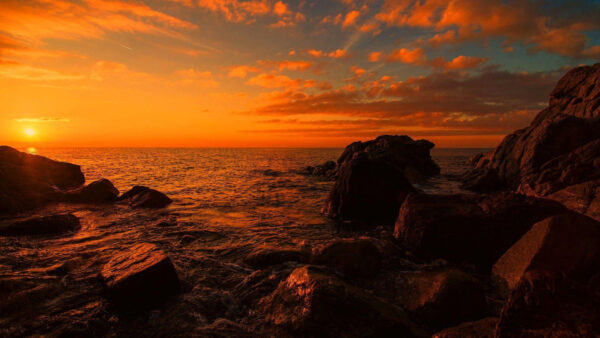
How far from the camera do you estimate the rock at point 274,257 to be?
7.20 metres

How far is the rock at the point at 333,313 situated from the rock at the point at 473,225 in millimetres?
3731

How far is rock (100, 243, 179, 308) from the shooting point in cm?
517

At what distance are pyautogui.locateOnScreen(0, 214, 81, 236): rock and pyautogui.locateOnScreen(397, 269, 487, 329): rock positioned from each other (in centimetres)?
1234

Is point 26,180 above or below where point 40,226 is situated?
above

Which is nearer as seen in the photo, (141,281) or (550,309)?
(550,309)

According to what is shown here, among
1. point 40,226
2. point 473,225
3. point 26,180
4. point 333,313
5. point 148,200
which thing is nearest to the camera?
point 333,313

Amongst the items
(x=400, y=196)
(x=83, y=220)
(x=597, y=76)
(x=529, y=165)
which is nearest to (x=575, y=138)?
(x=529, y=165)

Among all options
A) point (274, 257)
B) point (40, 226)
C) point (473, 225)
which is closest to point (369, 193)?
point (473, 225)

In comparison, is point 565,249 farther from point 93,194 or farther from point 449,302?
point 93,194

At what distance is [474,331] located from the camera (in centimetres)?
362

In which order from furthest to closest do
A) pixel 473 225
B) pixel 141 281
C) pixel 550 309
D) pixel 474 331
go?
pixel 473 225 → pixel 141 281 → pixel 474 331 → pixel 550 309

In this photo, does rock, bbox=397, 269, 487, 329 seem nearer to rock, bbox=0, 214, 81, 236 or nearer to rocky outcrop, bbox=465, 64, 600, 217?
rocky outcrop, bbox=465, 64, 600, 217

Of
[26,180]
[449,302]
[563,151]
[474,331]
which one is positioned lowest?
[449,302]

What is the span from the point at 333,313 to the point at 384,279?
8.44 feet
